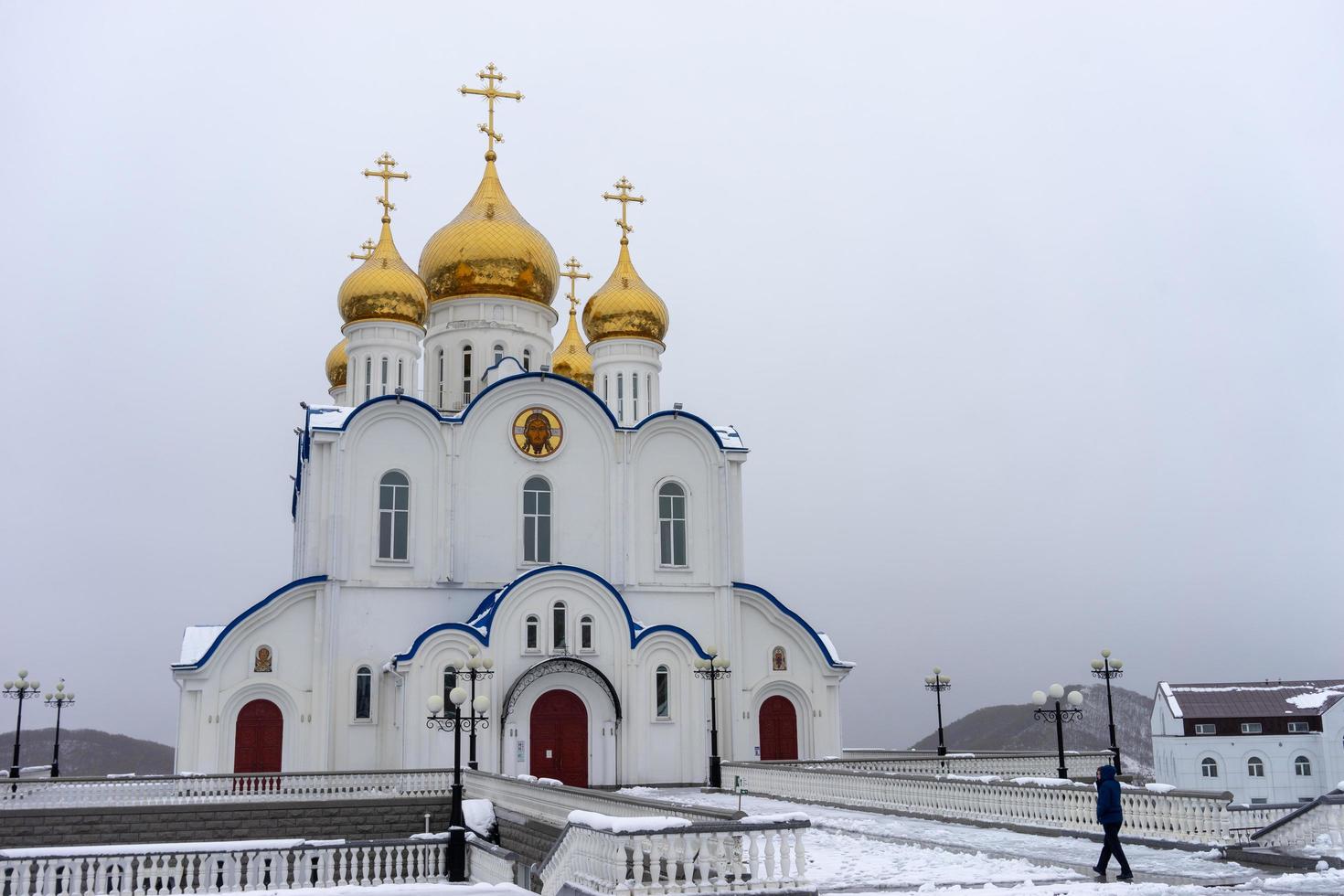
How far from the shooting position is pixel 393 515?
2984 cm

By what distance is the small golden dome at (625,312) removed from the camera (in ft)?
112

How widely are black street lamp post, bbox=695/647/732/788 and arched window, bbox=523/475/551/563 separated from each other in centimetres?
461

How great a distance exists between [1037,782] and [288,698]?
17609 mm

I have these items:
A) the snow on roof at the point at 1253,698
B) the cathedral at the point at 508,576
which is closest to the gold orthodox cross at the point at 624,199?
the cathedral at the point at 508,576

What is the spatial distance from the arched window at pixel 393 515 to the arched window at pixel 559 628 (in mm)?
3907

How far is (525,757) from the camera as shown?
2789 centimetres

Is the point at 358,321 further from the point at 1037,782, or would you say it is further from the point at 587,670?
the point at 1037,782

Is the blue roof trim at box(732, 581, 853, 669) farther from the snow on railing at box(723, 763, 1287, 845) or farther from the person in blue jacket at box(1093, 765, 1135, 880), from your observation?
the person in blue jacket at box(1093, 765, 1135, 880)

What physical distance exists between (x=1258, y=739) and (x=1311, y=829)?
29.7 m

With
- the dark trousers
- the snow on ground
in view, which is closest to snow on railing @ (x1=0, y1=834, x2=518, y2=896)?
the snow on ground

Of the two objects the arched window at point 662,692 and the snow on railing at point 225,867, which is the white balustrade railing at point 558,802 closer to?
the snow on railing at point 225,867

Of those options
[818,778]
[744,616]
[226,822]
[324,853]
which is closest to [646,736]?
[744,616]

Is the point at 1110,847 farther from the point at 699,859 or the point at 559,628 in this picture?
the point at 559,628

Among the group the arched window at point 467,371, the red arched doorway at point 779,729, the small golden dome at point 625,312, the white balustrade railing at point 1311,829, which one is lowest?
the white balustrade railing at point 1311,829
